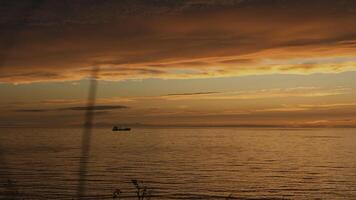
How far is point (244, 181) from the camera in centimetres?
5406

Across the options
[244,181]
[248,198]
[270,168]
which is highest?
[270,168]

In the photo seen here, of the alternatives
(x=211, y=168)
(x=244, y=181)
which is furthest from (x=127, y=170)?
(x=244, y=181)

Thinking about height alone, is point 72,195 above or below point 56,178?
below

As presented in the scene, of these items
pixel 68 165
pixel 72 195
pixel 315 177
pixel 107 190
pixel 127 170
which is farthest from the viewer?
pixel 68 165

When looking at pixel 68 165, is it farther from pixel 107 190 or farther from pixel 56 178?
pixel 107 190

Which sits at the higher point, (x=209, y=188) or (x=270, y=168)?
(x=270, y=168)

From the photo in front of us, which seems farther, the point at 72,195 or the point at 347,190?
the point at 347,190

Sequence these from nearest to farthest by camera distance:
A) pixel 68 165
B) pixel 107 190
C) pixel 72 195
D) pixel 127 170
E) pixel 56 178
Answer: pixel 72 195 → pixel 107 190 → pixel 56 178 → pixel 127 170 → pixel 68 165

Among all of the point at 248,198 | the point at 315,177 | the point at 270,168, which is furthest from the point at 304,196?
the point at 270,168

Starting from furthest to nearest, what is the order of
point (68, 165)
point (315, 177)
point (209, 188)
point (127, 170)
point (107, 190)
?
1. point (68, 165)
2. point (127, 170)
3. point (315, 177)
4. point (209, 188)
5. point (107, 190)

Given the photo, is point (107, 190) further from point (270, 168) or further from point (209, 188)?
point (270, 168)

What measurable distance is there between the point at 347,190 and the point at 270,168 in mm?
23570

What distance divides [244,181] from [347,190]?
38.0ft

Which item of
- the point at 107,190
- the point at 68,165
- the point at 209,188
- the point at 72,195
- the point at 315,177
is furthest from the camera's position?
the point at 68,165
